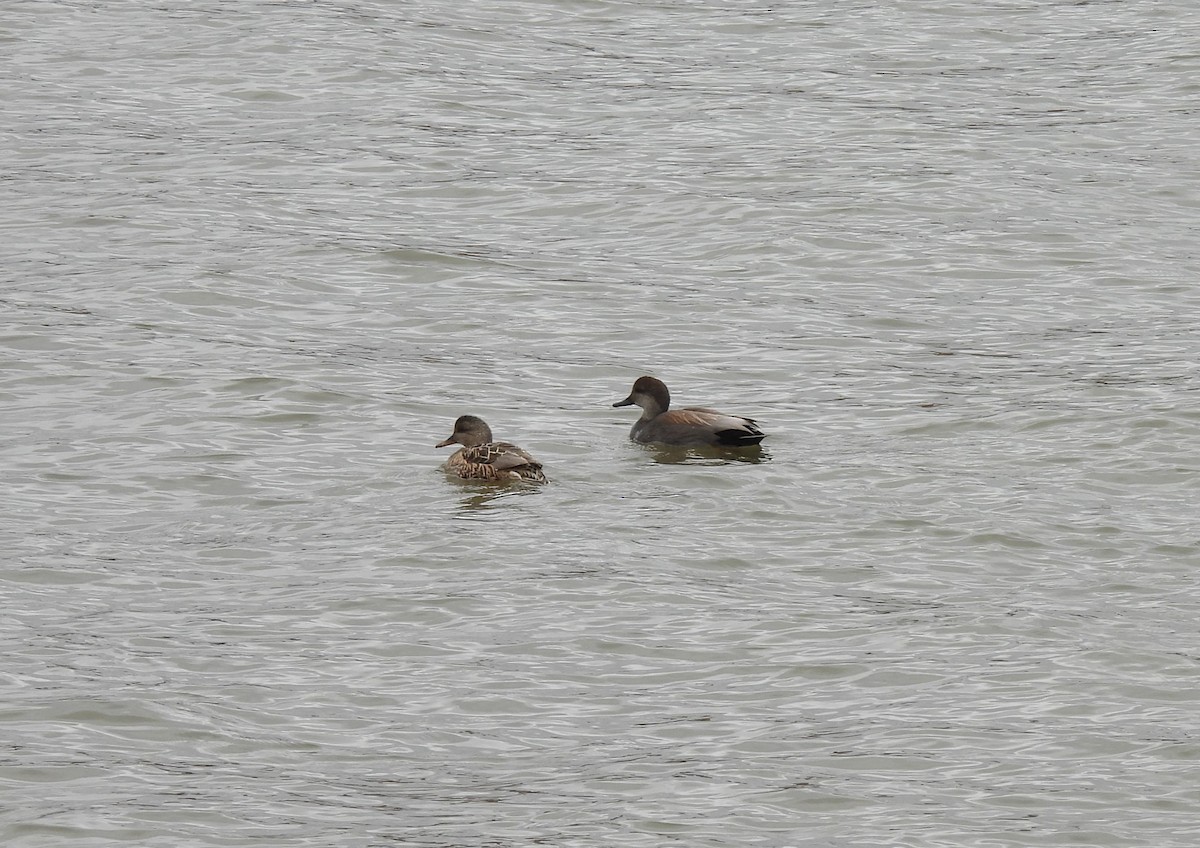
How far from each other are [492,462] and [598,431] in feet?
6.30

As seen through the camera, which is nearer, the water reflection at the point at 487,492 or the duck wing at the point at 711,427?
the water reflection at the point at 487,492

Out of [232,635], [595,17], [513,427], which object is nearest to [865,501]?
[513,427]

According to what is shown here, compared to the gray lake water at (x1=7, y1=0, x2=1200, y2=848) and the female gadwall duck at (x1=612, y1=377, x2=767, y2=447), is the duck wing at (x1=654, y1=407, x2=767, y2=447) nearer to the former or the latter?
the female gadwall duck at (x1=612, y1=377, x2=767, y2=447)

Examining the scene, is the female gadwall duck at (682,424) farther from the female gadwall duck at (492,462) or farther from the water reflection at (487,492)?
the water reflection at (487,492)

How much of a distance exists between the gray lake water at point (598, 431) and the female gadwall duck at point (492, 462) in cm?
16

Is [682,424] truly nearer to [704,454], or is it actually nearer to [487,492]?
[704,454]

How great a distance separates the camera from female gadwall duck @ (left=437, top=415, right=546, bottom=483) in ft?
44.1

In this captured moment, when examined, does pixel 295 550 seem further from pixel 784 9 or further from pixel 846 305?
pixel 784 9

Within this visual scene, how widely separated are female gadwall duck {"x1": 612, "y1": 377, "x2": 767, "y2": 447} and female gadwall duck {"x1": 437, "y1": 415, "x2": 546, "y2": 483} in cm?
116

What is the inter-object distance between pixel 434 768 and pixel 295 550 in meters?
3.14

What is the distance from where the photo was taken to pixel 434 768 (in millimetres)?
9422

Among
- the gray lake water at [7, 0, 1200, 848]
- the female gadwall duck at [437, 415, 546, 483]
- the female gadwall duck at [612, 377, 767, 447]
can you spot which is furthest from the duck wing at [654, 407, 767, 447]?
the female gadwall duck at [437, 415, 546, 483]

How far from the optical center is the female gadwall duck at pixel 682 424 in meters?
14.3

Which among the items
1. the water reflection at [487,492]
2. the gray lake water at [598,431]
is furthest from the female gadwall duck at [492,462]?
the gray lake water at [598,431]
